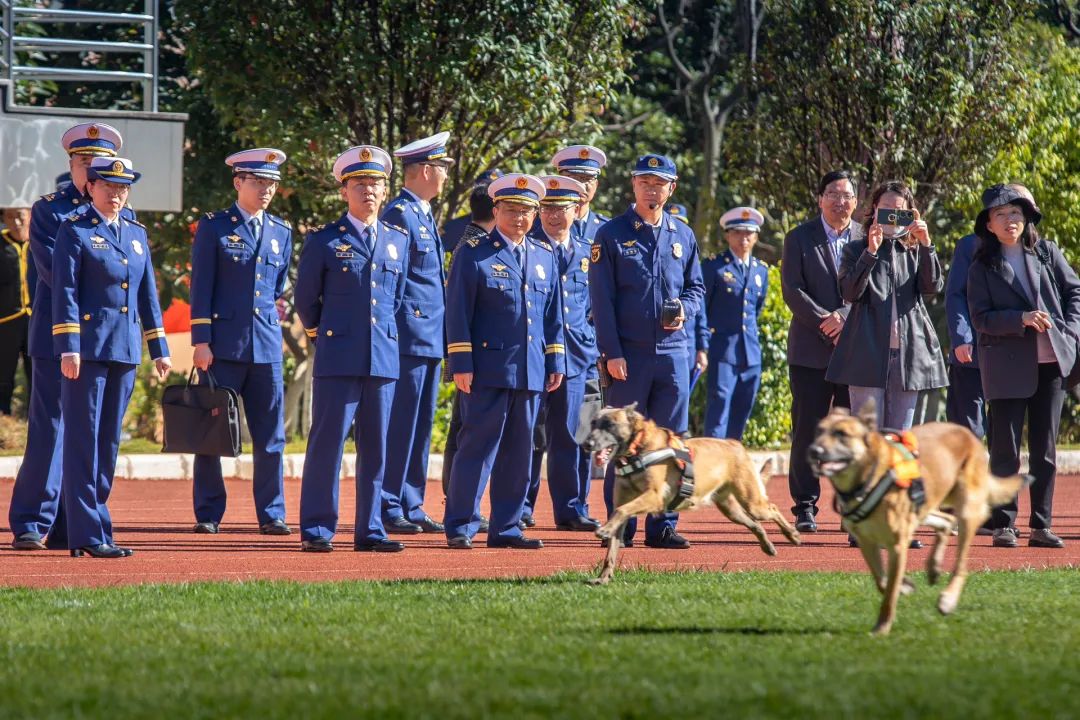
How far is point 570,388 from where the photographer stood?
11203 mm

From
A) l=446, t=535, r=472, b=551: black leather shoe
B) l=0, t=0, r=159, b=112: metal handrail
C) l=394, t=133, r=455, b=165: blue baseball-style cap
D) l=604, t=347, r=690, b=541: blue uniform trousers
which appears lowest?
l=446, t=535, r=472, b=551: black leather shoe

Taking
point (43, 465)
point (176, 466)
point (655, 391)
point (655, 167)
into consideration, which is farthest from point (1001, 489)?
point (176, 466)

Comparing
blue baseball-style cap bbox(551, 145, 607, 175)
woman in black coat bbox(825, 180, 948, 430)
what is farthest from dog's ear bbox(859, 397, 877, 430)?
blue baseball-style cap bbox(551, 145, 607, 175)

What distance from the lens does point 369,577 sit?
28.1ft

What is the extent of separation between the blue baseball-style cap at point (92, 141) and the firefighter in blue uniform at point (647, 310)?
9.41ft

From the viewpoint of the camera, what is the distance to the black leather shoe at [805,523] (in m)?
10.9

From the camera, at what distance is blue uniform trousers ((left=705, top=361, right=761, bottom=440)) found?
14.7 meters

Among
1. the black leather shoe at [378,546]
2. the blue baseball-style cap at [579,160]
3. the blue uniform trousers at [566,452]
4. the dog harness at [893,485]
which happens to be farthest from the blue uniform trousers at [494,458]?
the dog harness at [893,485]

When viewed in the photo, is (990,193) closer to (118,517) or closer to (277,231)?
(277,231)

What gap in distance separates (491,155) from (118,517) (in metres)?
6.66

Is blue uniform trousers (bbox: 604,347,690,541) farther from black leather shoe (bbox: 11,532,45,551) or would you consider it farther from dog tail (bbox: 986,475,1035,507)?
black leather shoe (bbox: 11,532,45,551)

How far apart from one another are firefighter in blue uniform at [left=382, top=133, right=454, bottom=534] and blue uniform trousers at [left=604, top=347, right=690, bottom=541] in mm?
1300

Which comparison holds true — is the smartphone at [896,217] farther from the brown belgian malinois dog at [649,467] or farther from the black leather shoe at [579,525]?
the black leather shoe at [579,525]

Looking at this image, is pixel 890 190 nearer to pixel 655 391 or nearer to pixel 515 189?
pixel 655 391
